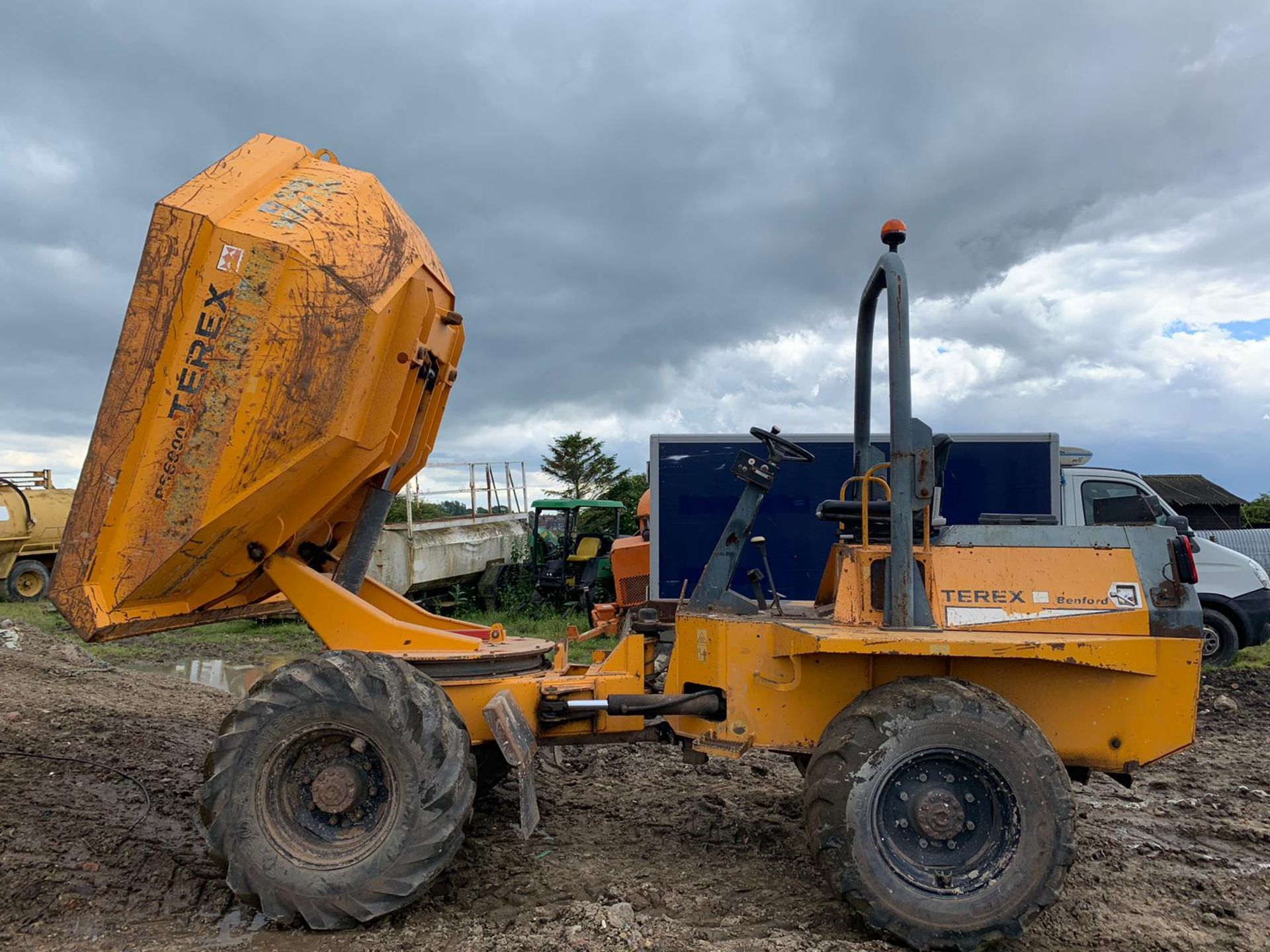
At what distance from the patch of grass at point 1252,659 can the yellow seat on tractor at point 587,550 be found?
9538mm

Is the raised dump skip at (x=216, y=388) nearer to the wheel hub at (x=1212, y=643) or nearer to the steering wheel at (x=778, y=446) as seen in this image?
the steering wheel at (x=778, y=446)

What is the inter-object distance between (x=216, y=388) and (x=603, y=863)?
2.96 metres

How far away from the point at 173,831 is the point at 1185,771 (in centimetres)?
673

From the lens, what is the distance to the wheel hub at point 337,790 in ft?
12.6

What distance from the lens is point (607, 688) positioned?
4.45m

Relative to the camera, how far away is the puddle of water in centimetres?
998

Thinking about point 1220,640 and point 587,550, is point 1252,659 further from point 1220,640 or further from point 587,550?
point 587,550

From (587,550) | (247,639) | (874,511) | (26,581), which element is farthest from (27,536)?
(874,511)

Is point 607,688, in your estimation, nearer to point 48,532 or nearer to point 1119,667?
point 1119,667

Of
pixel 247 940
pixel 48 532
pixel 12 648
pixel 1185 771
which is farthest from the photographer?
pixel 48 532

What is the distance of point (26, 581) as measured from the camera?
65.6 feet

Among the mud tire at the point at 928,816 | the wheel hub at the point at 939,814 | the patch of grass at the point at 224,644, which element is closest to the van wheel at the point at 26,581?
the patch of grass at the point at 224,644

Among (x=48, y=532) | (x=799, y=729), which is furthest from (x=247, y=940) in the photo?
(x=48, y=532)

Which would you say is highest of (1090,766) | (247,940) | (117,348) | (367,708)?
(117,348)
